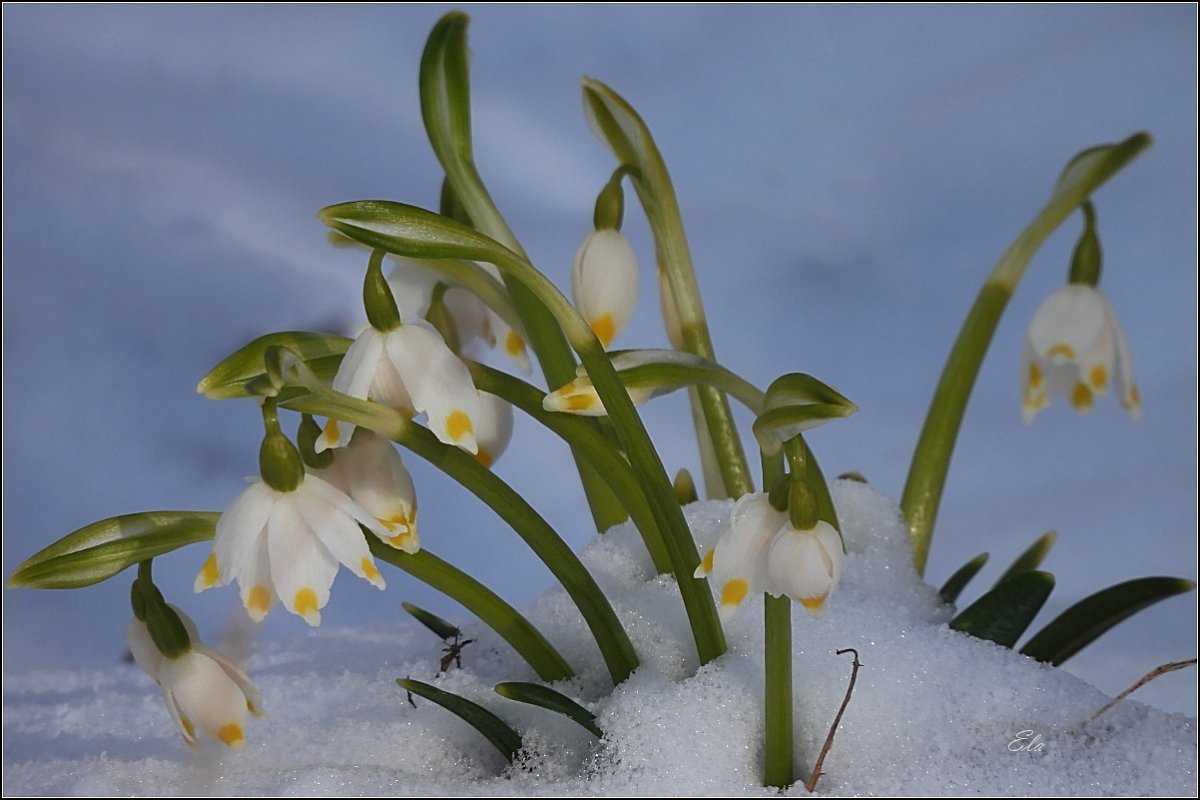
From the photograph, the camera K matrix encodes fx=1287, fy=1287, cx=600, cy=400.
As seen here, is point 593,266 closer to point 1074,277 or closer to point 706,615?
point 706,615

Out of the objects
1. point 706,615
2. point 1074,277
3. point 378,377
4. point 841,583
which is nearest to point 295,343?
point 378,377

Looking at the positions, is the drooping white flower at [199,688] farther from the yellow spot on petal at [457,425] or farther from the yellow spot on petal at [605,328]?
the yellow spot on petal at [605,328]

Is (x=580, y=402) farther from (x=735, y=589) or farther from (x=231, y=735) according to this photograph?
(x=231, y=735)

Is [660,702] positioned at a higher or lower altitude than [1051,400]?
lower

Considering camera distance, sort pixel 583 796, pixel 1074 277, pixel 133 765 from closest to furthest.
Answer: pixel 583 796, pixel 133 765, pixel 1074 277

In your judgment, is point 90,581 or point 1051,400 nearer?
point 90,581

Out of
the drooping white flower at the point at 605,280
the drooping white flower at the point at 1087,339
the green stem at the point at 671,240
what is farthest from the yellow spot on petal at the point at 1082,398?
the drooping white flower at the point at 605,280

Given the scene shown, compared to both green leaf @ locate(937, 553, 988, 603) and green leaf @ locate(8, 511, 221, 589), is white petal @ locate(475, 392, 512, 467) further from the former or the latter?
green leaf @ locate(937, 553, 988, 603)
